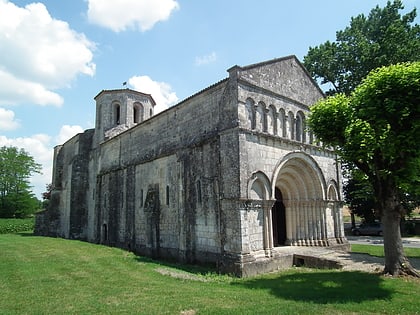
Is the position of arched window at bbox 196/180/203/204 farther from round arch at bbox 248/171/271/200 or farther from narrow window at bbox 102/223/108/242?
narrow window at bbox 102/223/108/242

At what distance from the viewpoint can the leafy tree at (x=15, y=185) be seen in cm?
3862

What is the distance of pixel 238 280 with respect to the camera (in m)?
10.7

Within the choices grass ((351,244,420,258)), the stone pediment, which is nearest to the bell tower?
the stone pediment

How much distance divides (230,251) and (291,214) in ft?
17.0

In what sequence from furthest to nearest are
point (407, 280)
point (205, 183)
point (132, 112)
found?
point (132, 112) < point (205, 183) < point (407, 280)

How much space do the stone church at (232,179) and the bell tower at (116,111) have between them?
3440mm

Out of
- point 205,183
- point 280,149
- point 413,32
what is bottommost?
point 205,183

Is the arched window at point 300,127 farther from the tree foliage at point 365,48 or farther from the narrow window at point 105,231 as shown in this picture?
the narrow window at point 105,231

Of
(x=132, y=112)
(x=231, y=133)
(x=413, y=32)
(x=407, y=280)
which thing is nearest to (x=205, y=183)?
(x=231, y=133)

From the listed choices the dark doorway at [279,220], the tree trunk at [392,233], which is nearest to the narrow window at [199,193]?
the dark doorway at [279,220]

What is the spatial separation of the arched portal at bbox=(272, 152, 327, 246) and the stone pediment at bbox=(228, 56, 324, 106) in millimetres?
3242

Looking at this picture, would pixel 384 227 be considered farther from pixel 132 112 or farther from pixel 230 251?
pixel 132 112

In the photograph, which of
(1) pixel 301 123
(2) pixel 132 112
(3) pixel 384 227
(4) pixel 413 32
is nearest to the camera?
(3) pixel 384 227

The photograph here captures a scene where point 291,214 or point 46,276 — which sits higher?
point 291,214
